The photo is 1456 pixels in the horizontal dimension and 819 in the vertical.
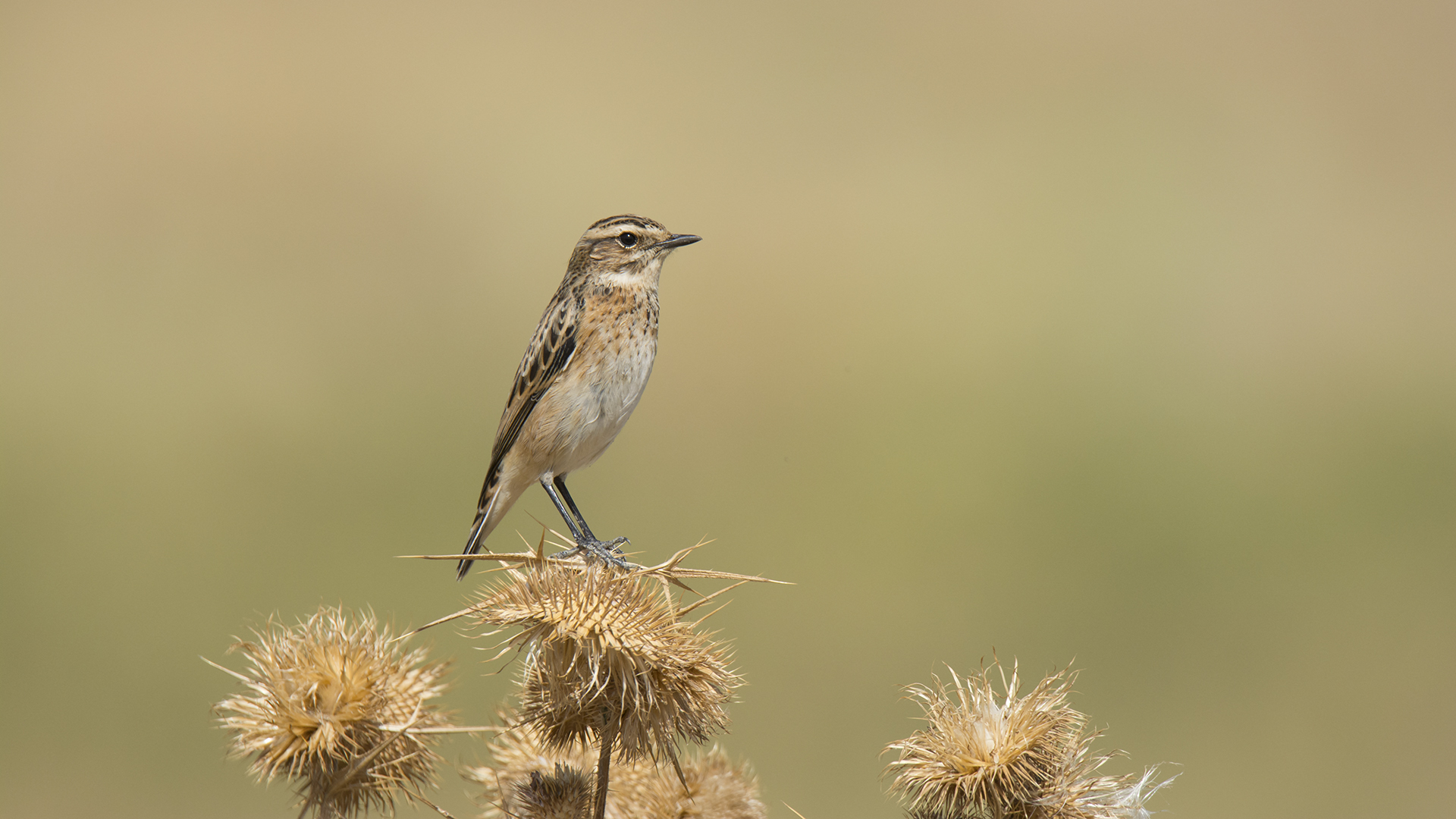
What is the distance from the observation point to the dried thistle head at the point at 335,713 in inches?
130

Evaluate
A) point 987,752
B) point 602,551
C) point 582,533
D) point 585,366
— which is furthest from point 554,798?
point 585,366

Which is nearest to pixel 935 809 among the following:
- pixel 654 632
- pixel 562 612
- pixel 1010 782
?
pixel 1010 782

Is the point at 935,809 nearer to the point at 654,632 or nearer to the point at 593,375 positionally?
the point at 654,632

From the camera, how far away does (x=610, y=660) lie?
3432mm

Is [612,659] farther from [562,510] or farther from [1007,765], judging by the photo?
[562,510]

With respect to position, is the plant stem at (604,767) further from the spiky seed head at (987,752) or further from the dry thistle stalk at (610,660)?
the spiky seed head at (987,752)

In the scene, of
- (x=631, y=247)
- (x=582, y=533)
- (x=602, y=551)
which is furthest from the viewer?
(x=631, y=247)

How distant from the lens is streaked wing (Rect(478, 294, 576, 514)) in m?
6.60

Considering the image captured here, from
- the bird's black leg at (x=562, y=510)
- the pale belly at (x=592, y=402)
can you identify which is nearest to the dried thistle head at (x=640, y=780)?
the bird's black leg at (x=562, y=510)

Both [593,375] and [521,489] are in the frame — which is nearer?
[593,375]

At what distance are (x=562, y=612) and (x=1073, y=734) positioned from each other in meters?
1.76

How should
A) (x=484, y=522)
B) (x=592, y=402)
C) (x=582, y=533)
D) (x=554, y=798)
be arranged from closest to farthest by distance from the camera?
(x=554, y=798) < (x=582, y=533) < (x=592, y=402) < (x=484, y=522)

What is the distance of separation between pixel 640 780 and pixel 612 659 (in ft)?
3.42

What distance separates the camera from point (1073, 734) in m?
3.51
